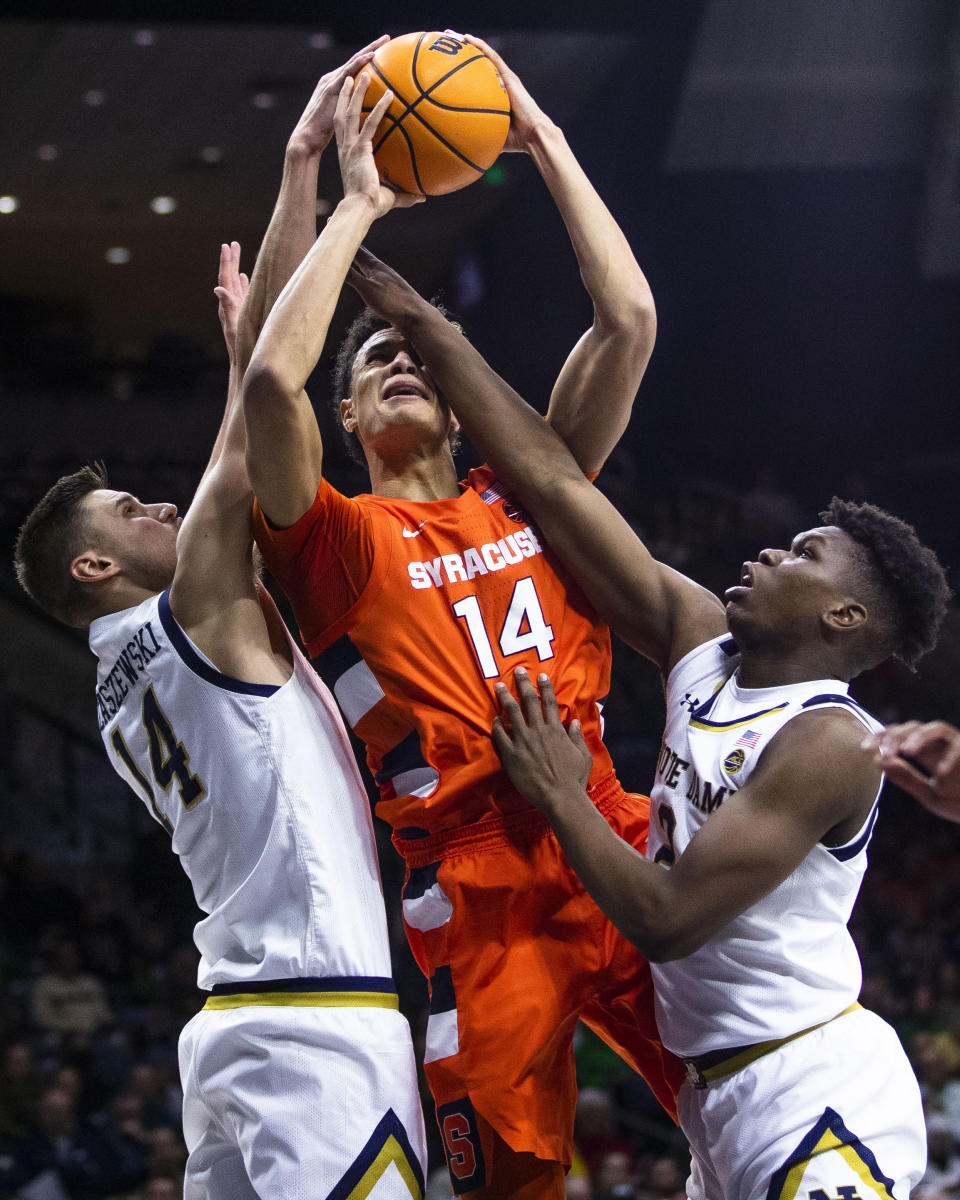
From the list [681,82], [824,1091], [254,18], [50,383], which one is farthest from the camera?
[50,383]

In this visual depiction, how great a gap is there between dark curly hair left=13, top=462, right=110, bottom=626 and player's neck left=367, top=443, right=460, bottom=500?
69 cm

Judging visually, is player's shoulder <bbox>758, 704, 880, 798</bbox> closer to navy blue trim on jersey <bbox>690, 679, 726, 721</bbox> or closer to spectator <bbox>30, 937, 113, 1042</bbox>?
navy blue trim on jersey <bbox>690, 679, 726, 721</bbox>

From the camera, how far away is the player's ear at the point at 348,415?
3.40 metres

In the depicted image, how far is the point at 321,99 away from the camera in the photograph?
3141 mm

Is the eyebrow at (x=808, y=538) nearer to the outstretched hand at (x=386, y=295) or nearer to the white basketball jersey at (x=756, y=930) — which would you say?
the white basketball jersey at (x=756, y=930)

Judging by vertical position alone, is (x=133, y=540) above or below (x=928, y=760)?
below

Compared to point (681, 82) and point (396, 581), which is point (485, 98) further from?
point (681, 82)

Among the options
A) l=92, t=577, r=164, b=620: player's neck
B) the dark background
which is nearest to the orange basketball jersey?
l=92, t=577, r=164, b=620: player's neck

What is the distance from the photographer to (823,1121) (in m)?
2.57

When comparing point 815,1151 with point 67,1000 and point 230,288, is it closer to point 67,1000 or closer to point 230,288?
point 230,288

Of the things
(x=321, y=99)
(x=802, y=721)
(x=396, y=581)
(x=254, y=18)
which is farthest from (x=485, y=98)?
(x=254, y=18)

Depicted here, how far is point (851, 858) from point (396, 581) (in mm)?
1101

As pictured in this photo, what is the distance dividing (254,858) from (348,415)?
1.15 meters

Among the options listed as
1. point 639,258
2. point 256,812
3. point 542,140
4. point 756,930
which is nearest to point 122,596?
point 256,812
